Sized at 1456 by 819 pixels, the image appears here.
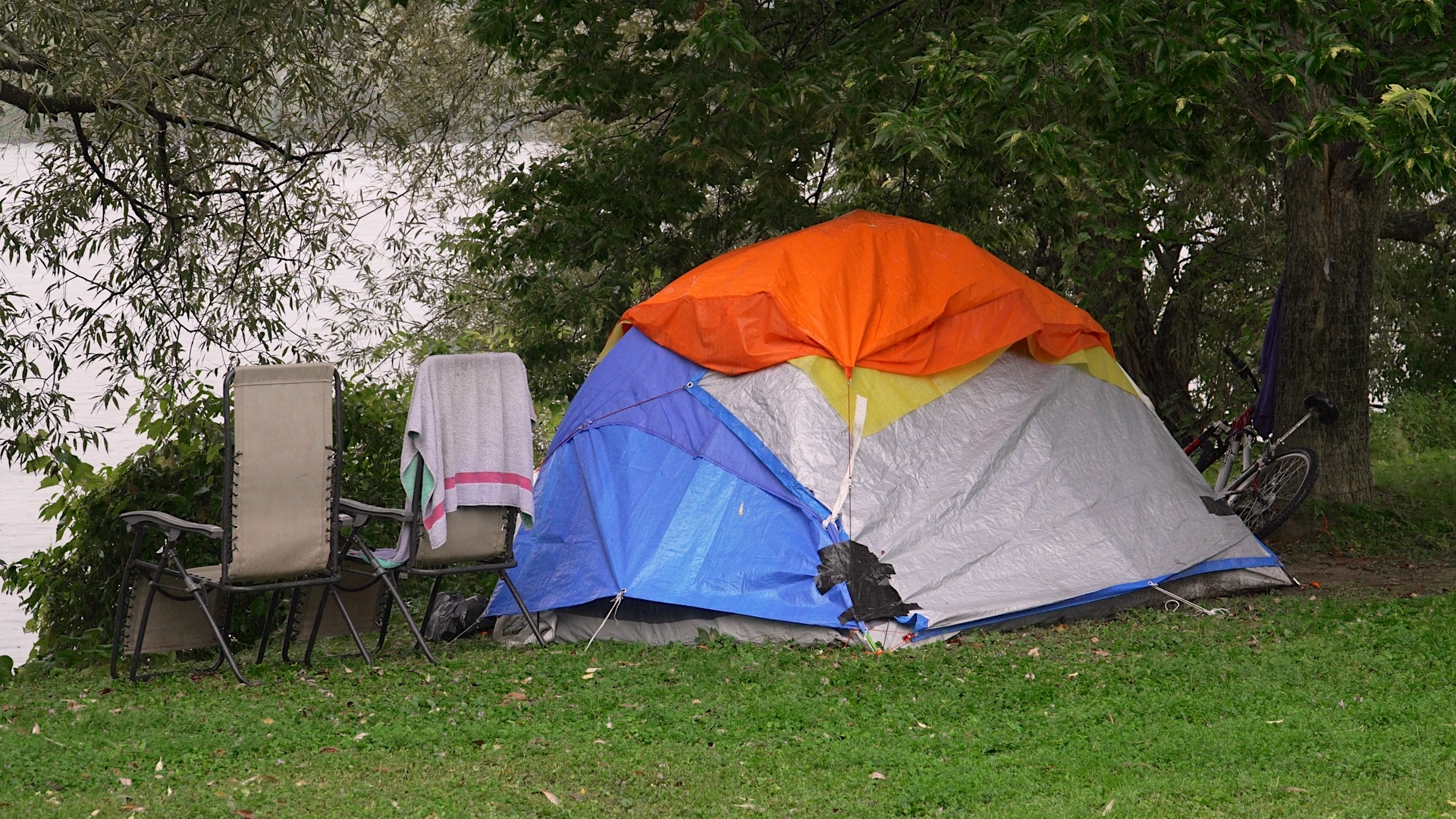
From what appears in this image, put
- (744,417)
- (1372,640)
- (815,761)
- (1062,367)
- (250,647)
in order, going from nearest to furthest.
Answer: (815,761) → (1372,640) → (744,417) → (1062,367) → (250,647)

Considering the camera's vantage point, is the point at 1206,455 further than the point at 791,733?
Yes

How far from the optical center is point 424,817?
3.86 meters

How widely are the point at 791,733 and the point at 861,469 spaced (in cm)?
211

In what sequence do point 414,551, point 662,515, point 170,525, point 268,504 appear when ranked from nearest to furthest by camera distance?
point 268,504 < point 170,525 < point 414,551 < point 662,515

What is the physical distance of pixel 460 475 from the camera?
19.8 ft

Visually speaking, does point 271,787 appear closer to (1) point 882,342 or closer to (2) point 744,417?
(2) point 744,417

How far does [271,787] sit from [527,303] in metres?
5.77

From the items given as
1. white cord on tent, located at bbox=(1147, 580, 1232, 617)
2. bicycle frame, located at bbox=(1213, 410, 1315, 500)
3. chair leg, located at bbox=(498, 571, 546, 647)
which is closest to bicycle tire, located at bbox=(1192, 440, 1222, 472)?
bicycle frame, located at bbox=(1213, 410, 1315, 500)

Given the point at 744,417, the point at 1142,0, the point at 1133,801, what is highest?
the point at 1142,0

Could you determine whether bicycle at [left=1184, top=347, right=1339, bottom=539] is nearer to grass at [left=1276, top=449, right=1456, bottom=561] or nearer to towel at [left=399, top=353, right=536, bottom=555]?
grass at [left=1276, top=449, right=1456, bottom=561]

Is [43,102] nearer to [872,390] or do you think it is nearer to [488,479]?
[488,479]

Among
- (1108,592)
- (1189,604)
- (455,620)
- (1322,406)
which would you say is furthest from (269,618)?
(1322,406)

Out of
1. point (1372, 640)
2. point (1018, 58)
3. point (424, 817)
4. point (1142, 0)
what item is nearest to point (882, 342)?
point (1018, 58)

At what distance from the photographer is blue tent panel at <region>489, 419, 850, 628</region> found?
6.26 m
